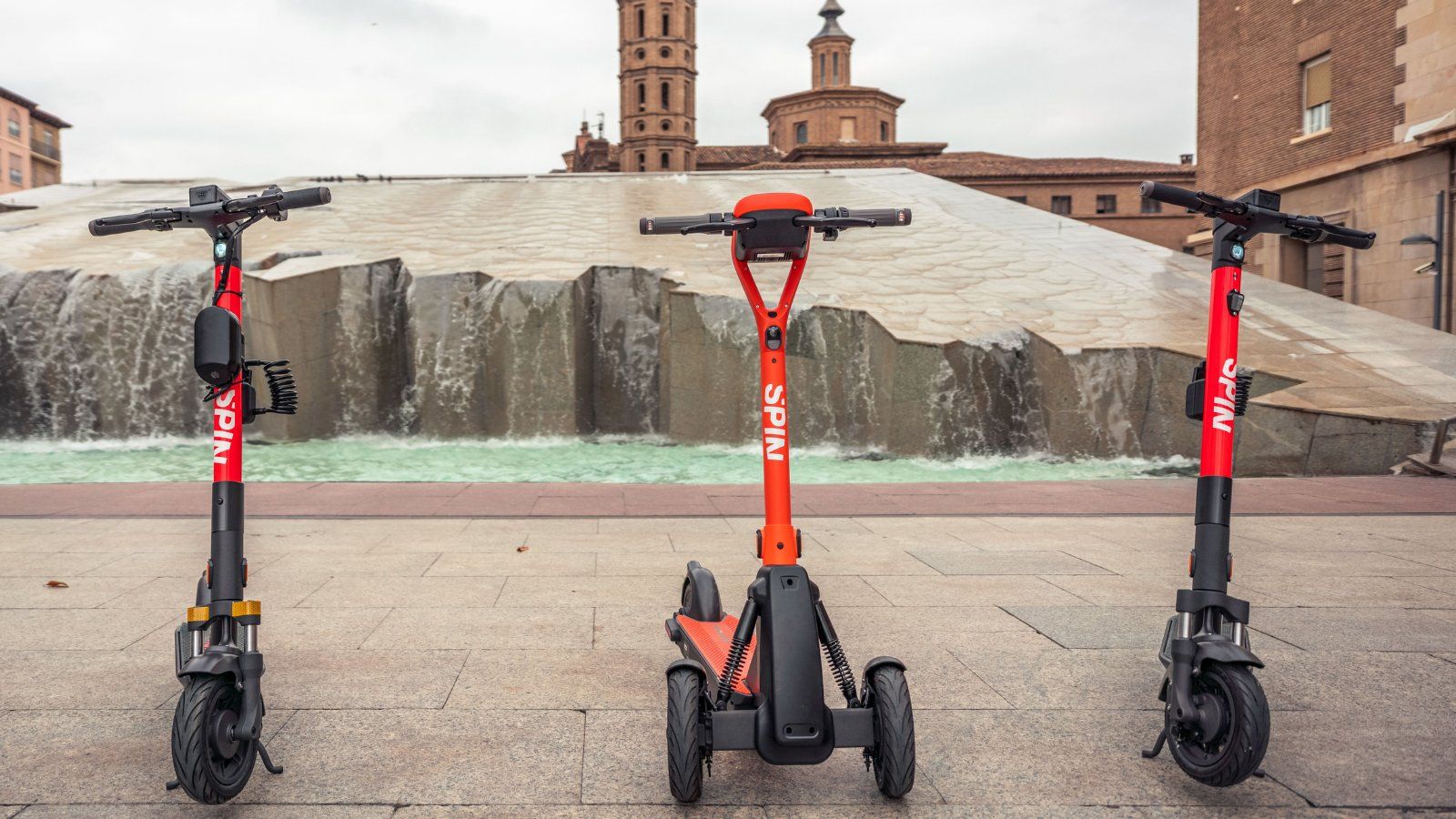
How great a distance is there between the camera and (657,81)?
2746 inches

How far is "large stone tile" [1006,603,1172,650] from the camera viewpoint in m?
3.98

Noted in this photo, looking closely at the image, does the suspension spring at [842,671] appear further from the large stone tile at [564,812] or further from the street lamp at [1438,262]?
the street lamp at [1438,262]

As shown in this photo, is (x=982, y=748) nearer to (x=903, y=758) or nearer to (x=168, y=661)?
(x=903, y=758)

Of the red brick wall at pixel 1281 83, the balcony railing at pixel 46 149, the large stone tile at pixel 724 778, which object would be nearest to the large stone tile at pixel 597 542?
the large stone tile at pixel 724 778

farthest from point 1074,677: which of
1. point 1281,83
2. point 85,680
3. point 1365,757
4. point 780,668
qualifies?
point 1281,83

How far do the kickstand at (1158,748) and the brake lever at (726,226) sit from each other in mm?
1749

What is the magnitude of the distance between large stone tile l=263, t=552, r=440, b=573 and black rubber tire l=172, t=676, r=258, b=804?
Answer: 108 inches

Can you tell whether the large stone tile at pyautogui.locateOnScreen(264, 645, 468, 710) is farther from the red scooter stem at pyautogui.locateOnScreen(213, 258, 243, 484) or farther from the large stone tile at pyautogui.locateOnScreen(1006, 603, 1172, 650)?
the large stone tile at pyautogui.locateOnScreen(1006, 603, 1172, 650)

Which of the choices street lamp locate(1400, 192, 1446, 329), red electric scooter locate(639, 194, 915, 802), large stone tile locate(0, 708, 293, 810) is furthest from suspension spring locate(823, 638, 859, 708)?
street lamp locate(1400, 192, 1446, 329)

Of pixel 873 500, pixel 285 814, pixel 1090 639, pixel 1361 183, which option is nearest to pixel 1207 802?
pixel 1090 639

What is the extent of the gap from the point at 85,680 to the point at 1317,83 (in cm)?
2419

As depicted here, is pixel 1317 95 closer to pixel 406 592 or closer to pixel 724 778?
pixel 406 592

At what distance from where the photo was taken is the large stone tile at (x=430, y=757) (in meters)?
2.57

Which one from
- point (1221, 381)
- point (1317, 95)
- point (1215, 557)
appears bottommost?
point (1215, 557)
